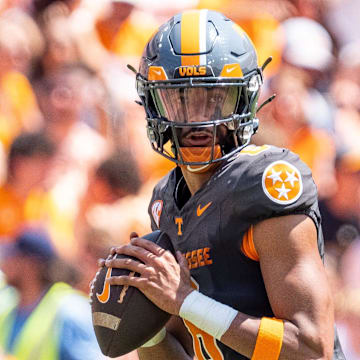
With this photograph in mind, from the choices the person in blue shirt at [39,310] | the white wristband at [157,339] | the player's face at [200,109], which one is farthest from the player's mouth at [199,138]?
the person in blue shirt at [39,310]

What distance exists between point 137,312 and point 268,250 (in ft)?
1.11

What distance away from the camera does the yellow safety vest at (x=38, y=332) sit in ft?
10.5

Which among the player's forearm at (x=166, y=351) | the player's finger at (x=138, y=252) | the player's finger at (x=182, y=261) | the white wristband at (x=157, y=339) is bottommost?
the player's forearm at (x=166, y=351)

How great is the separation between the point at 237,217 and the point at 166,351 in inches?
21.9

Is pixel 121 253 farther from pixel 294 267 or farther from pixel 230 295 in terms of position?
pixel 294 267

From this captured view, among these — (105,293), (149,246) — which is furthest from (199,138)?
(105,293)

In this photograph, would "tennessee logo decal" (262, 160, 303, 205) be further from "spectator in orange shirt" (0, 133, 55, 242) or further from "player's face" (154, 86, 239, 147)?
"spectator in orange shirt" (0, 133, 55, 242)

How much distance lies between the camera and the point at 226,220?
67.4 inches

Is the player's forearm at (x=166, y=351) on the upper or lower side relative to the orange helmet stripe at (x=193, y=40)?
lower

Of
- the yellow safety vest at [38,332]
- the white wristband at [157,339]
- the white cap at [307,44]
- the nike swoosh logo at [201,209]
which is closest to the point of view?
the nike swoosh logo at [201,209]

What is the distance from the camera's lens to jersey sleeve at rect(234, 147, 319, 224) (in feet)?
5.35

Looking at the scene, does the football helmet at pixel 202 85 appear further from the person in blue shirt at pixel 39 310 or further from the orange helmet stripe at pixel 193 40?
the person in blue shirt at pixel 39 310

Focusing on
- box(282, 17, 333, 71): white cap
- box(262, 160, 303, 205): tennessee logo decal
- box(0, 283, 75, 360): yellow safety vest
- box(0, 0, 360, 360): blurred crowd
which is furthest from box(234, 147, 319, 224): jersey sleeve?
box(282, 17, 333, 71): white cap

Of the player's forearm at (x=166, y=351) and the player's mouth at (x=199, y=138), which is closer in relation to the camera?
the player's mouth at (x=199, y=138)
